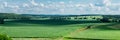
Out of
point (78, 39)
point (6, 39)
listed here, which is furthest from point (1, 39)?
point (78, 39)

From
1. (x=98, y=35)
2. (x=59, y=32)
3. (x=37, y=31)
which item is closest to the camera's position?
(x=98, y=35)

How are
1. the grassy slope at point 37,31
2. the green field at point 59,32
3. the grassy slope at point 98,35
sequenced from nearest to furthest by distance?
the grassy slope at point 98,35
the green field at point 59,32
the grassy slope at point 37,31

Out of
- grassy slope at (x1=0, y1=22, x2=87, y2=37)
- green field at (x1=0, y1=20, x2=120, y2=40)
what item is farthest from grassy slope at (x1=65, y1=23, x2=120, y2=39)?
grassy slope at (x1=0, y1=22, x2=87, y2=37)

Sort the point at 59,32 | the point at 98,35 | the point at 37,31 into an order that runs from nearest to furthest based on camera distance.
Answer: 1. the point at 98,35
2. the point at 59,32
3. the point at 37,31

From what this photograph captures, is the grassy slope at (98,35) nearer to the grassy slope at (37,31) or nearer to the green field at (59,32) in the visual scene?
the green field at (59,32)

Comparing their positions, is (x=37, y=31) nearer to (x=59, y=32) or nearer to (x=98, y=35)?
(x=59, y=32)

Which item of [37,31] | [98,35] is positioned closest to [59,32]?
[37,31]

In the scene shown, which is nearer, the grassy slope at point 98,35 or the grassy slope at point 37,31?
the grassy slope at point 98,35

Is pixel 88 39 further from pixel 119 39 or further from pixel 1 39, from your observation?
pixel 1 39

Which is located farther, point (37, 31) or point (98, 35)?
point (37, 31)

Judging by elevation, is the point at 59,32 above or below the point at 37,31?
above

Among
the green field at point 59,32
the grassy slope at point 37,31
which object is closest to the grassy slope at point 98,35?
the green field at point 59,32
